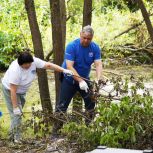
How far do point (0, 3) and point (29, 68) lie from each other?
25.6 ft

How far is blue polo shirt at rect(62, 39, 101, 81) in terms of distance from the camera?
534 cm

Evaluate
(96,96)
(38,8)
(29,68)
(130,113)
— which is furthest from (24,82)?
(38,8)

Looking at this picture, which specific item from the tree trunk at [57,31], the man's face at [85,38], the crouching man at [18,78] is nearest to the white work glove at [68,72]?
the crouching man at [18,78]

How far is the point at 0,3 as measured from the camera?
41.7 ft

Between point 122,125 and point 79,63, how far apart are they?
1.81 m

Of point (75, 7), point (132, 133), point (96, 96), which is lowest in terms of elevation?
point (132, 133)

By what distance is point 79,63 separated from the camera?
214 inches

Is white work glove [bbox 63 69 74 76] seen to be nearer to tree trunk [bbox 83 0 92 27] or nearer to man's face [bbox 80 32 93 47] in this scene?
man's face [bbox 80 32 93 47]

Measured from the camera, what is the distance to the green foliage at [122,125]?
3.70m

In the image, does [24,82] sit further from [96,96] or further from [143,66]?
[143,66]

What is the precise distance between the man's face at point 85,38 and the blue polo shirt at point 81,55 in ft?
0.22

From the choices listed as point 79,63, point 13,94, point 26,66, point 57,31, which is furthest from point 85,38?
point 13,94

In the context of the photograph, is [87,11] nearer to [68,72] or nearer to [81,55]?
[81,55]

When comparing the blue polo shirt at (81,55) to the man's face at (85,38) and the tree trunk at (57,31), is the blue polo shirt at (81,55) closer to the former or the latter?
the man's face at (85,38)
